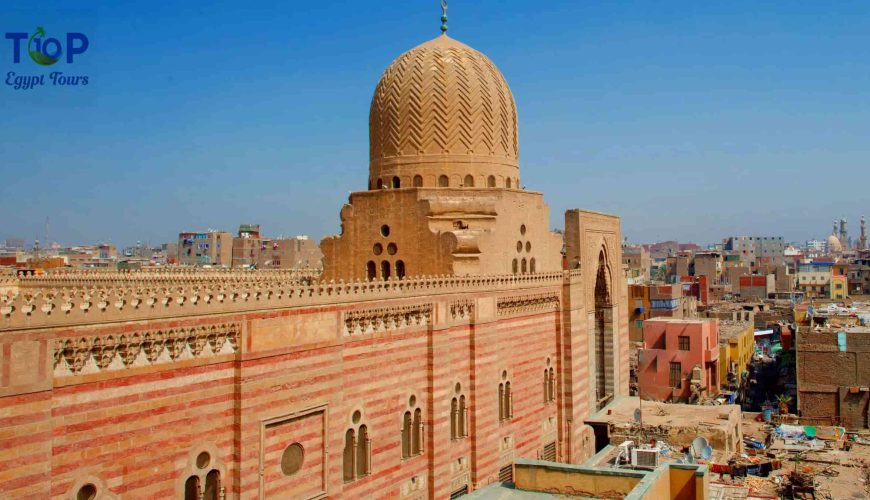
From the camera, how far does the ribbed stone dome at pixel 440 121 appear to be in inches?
793

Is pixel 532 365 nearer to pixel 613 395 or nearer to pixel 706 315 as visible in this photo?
pixel 613 395

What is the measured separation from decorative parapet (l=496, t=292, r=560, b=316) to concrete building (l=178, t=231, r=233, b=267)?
144ft

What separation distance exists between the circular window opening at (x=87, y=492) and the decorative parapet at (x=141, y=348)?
1.38 meters

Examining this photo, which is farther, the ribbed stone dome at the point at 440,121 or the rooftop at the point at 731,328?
the rooftop at the point at 731,328

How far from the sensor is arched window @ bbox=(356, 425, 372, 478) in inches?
551

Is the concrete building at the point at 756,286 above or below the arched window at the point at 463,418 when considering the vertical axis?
above

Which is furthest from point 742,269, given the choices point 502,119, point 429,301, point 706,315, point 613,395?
point 429,301

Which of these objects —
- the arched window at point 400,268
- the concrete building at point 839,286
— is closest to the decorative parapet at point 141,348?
the arched window at point 400,268

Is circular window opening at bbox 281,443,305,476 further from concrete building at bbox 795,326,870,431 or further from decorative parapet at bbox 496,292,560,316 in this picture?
concrete building at bbox 795,326,870,431

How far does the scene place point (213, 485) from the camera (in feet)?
36.4

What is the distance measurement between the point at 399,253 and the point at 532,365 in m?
4.52

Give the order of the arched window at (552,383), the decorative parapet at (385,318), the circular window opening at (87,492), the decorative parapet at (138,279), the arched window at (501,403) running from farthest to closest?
the decorative parapet at (138,279), the arched window at (552,383), the arched window at (501,403), the decorative parapet at (385,318), the circular window opening at (87,492)

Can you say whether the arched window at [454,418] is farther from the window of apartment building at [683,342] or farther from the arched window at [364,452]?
the window of apartment building at [683,342]

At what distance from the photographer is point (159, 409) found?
10227 millimetres
